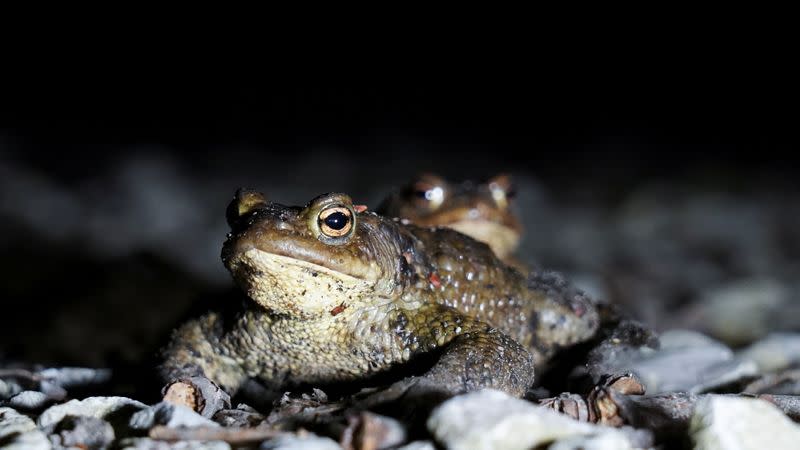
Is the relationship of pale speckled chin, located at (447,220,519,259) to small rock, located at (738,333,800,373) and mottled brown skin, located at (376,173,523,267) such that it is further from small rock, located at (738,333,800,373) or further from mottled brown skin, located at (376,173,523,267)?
small rock, located at (738,333,800,373)

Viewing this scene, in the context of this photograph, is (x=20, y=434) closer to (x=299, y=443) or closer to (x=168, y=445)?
(x=168, y=445)

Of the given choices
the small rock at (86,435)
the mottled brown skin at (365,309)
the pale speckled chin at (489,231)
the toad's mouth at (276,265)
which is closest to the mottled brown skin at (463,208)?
the pale speckled chin at (489,231)

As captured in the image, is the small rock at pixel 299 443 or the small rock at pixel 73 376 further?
the small rock at pixel 73 376

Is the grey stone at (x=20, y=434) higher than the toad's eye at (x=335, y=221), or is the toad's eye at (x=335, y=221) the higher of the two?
the toad's eye at (x=335, y=221)

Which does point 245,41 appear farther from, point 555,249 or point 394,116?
point 555,249

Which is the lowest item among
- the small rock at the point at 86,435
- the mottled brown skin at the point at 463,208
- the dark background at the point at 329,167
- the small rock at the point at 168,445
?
the small rock at the point at 168,445

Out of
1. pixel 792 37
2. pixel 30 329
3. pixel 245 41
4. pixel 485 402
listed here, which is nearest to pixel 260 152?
pixel 245 41

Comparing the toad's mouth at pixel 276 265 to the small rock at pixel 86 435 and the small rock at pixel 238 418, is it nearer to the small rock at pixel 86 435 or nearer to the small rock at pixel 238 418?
the small rock at pixel 238 418
